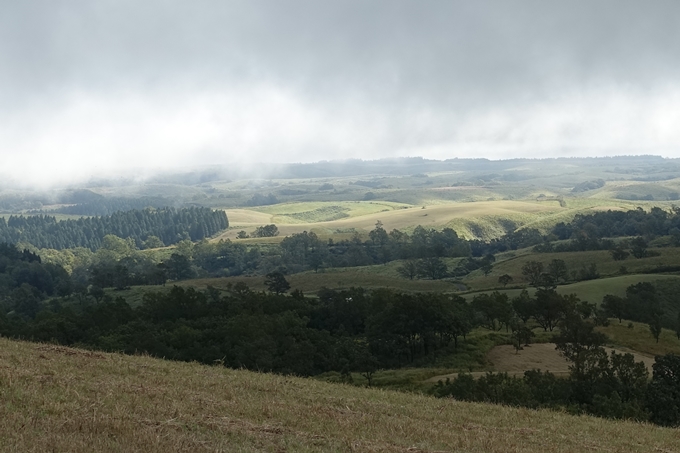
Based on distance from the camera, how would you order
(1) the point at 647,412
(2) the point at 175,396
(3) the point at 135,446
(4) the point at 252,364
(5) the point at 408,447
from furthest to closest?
(4) the point at 252,364 → (1) the point at 647,412 → (2) the point at 175,396 → (5) the point at 408,447 → (3) the point at 135,446

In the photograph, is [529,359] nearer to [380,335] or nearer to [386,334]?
[386,334]

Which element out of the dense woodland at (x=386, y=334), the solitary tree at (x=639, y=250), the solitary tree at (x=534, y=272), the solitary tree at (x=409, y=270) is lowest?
the solitary tree at (x=409, y=270)

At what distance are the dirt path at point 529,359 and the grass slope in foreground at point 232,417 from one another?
3837 cm

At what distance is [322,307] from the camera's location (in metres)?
Answer: 92.3

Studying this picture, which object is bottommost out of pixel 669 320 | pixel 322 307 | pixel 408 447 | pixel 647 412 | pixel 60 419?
pixel 669 320

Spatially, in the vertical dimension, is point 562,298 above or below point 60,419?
below

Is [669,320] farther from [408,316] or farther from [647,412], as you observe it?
[647,412]

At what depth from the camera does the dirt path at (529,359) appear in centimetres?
6425

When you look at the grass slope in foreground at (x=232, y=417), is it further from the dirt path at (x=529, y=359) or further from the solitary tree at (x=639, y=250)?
the solitary tree at (x=639, y=250)

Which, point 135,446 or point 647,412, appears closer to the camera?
point 135,446

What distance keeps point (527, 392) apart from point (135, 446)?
27.6 metres

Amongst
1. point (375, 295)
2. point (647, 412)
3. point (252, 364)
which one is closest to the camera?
point (647, 412)

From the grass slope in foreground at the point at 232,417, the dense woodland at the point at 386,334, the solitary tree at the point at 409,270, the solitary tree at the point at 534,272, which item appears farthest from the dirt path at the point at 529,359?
the solitary tree at the point at 409,270

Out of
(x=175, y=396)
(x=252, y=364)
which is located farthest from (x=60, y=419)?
(x=252, y=364)
